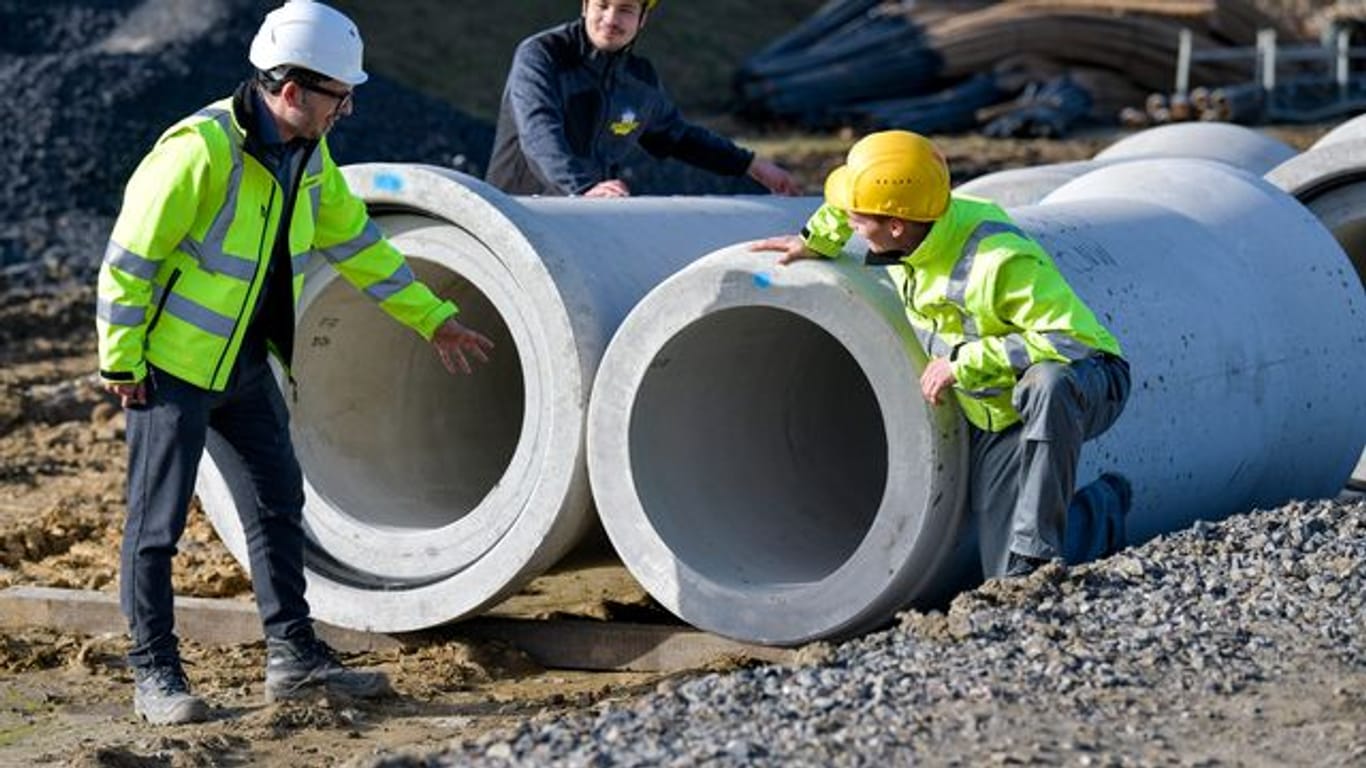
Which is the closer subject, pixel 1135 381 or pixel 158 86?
pixel 1135 381

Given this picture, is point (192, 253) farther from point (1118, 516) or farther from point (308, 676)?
point (1118, 516)

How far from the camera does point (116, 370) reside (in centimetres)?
634

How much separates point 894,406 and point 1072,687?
1.25 metres

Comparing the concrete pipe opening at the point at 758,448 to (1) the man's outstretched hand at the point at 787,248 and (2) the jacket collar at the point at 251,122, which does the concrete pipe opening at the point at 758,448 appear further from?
(2) the jacket collar at the point at 251,122

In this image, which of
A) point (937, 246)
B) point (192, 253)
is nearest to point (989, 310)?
point (937, 246)

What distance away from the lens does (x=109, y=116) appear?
55.3 feet

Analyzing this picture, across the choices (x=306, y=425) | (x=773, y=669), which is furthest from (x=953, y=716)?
(x=306, y=425)

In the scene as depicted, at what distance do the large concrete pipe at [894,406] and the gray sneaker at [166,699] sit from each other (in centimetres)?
123

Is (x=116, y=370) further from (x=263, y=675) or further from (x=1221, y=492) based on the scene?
(x=1221, y=492)

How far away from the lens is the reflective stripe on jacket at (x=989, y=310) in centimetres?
647

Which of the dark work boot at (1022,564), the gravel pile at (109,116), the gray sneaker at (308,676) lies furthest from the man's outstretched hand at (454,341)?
the gravel pile at (109,116)

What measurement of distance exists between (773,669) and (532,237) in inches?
74.5

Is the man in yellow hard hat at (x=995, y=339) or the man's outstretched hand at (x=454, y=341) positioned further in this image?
the man's outstretched hand at (x=454, y=341)

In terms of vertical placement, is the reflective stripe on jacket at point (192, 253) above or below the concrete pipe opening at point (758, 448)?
above
